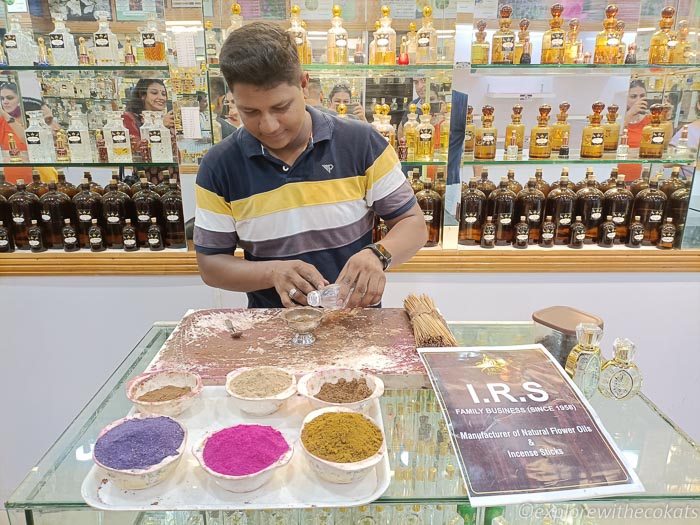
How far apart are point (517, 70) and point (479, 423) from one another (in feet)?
7.18

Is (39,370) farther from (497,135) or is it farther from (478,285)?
(497,135)

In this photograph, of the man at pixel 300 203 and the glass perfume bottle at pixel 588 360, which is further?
the man at pixel 300 203

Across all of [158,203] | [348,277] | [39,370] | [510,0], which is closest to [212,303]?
[158,203]

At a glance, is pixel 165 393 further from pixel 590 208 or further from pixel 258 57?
pixel 590 208

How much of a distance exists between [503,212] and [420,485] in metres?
2.07

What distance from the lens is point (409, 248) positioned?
5.65 ft

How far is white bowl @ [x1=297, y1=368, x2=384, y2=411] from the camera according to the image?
1.01 meters

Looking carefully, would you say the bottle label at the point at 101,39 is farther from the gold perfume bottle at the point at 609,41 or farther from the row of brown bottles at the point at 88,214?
the gold perfume bottle at the point at 609,41

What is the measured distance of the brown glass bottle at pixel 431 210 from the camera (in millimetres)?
2723

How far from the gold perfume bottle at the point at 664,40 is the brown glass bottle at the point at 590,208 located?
25.2 inches

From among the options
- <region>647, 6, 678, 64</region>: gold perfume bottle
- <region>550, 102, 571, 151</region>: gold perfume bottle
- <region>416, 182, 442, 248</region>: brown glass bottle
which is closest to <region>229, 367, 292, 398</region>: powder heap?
<region>416, 182, 442, 248</region>: brown glass bottle

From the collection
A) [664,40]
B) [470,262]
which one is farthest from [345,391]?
[664,40]

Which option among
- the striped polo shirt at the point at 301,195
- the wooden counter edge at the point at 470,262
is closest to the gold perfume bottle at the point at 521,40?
the wooden counter edge at the point at 470,262

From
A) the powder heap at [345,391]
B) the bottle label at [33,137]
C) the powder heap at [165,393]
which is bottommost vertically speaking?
the powder heap at [165,393]
